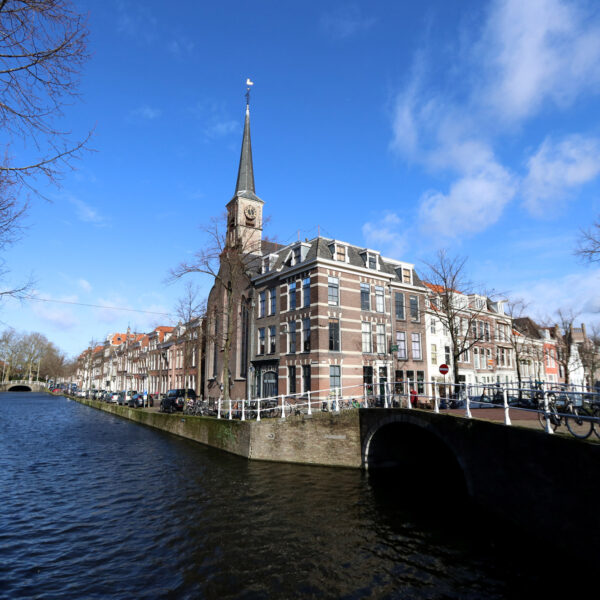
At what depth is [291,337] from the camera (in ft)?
94.5

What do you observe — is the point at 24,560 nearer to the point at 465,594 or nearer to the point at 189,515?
the point at 189,515

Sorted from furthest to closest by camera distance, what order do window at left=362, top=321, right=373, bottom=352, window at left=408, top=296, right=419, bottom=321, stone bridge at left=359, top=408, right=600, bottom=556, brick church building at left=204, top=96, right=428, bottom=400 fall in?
1. window at left=408, top=296, right=419, bottom=321
2. window at left=362, top=321, right=373, bottom=352
3. brick church building at left=204, top=96, right=428, bottom=400
4. stone bridge at left=359, top=408, right=600, bottom=556

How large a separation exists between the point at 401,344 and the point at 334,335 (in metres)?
7.63

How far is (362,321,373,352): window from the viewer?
28.9 m

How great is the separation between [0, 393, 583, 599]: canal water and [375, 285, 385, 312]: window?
1436 cm

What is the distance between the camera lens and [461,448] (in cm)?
1384

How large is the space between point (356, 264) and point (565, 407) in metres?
18.0

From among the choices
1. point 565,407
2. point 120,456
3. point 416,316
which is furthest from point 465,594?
point 416,316

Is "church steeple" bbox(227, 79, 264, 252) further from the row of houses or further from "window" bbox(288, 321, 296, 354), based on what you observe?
"window" bbox(288, 321, 296, 354)

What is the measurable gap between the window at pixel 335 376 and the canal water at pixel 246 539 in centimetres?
849

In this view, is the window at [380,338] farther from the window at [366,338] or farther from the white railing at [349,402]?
the white railing at [349,402]

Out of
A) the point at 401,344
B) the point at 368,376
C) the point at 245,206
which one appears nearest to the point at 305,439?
the point at 368,376

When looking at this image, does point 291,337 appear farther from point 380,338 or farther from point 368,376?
point 380,338

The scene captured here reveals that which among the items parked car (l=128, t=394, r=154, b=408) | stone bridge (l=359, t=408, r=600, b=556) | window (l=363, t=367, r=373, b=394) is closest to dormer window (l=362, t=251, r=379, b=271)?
window (l=363, t=367, r=373, b=394)
